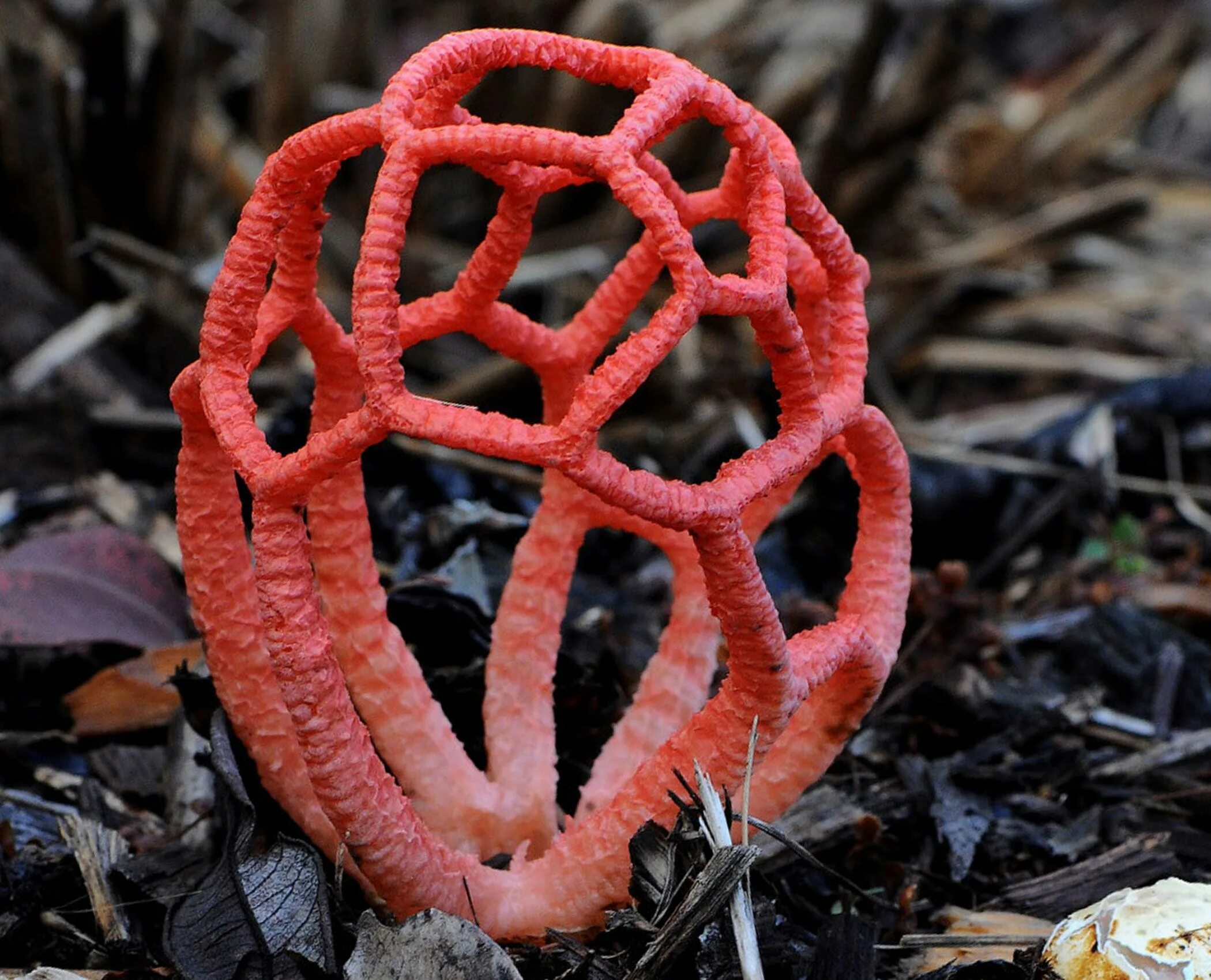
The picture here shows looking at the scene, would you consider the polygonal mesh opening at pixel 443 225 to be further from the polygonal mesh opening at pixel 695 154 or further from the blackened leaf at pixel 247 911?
the blackened leaf at pixel 247 911

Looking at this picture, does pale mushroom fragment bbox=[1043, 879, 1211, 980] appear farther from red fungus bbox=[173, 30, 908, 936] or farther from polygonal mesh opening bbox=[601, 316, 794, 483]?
polygonal mesh opening bbox=[601, 316, 794, 483]

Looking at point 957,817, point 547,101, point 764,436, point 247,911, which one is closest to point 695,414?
point 764,436

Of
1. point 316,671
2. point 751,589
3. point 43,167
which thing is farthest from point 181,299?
point 751,589

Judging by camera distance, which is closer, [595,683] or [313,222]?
[313,222]

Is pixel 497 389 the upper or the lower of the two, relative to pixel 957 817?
upper

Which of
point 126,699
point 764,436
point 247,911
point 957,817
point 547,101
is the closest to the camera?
point 247,911

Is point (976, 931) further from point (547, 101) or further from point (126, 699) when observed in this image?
point (547, 101)

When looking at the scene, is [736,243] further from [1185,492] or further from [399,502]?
[399,502]
